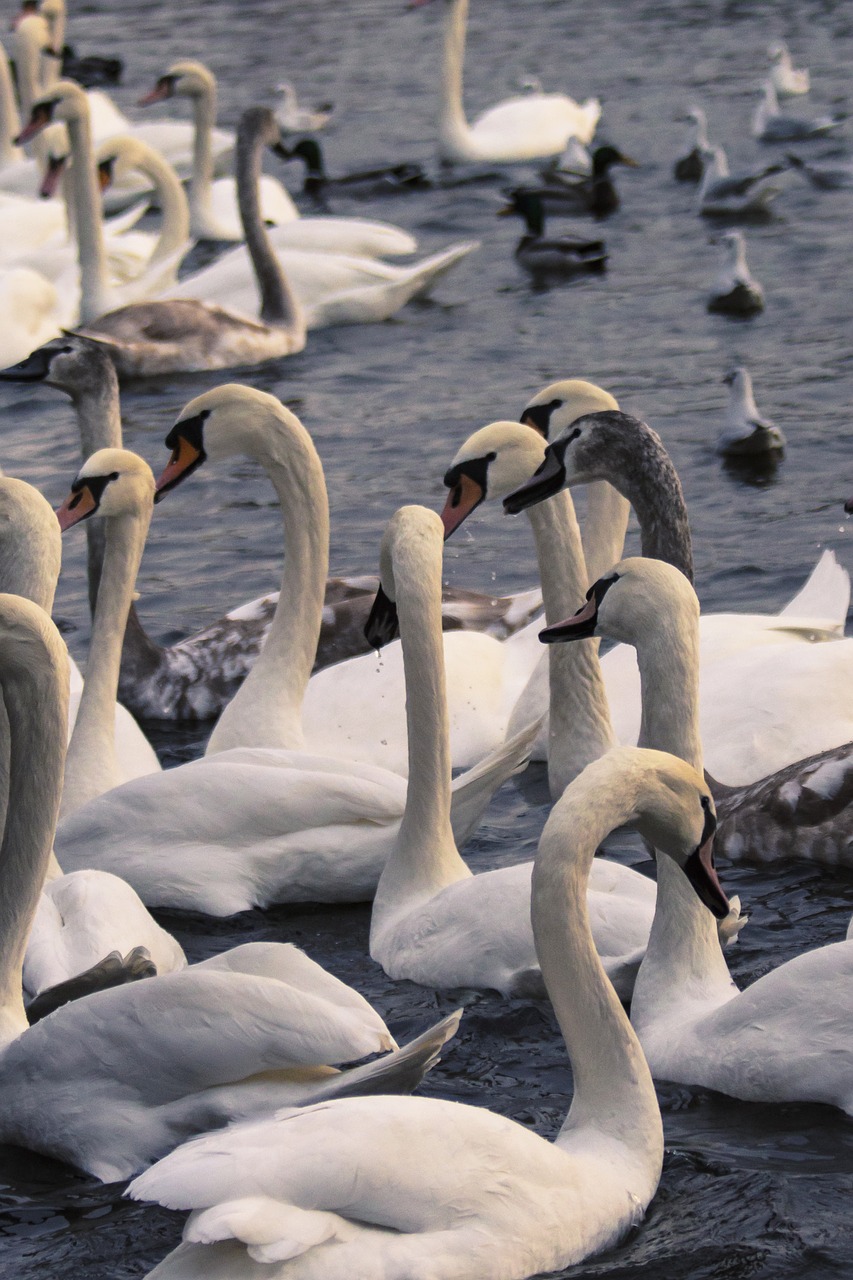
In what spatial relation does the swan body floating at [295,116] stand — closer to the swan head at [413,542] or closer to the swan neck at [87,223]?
the swan neck at [87,223]

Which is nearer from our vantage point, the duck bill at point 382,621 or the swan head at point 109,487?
the duck bill at point 382,621

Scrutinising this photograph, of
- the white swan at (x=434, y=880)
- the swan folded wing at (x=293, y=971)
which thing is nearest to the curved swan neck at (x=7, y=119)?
the white swan at (x=434, y=880)

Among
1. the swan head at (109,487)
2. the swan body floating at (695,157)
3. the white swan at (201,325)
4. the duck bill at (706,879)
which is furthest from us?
the swan body floating at (695,157)

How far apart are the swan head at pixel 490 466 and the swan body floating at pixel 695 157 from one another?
10.8m

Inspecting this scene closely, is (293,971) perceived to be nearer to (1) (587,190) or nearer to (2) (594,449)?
(2) (594,449)

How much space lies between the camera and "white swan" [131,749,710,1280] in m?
4.21

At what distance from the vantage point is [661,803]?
501 cm

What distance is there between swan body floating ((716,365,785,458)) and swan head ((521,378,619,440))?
11.8 feet

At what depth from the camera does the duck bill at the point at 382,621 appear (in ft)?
22.3

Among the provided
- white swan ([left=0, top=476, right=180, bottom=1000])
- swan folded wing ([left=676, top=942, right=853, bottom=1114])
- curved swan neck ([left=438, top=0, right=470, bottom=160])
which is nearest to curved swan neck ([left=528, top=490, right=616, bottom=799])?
white swan ([left=0, top=476, right=180, bottom=1000])

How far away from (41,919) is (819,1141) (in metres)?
2.15

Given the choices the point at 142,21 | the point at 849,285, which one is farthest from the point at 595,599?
the point at 142,21

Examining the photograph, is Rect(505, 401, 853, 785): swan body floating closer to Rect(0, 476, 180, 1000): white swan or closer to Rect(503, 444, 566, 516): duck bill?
Rect(503, 444, 566, 516): duck bill

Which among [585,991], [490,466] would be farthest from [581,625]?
[490,466]
